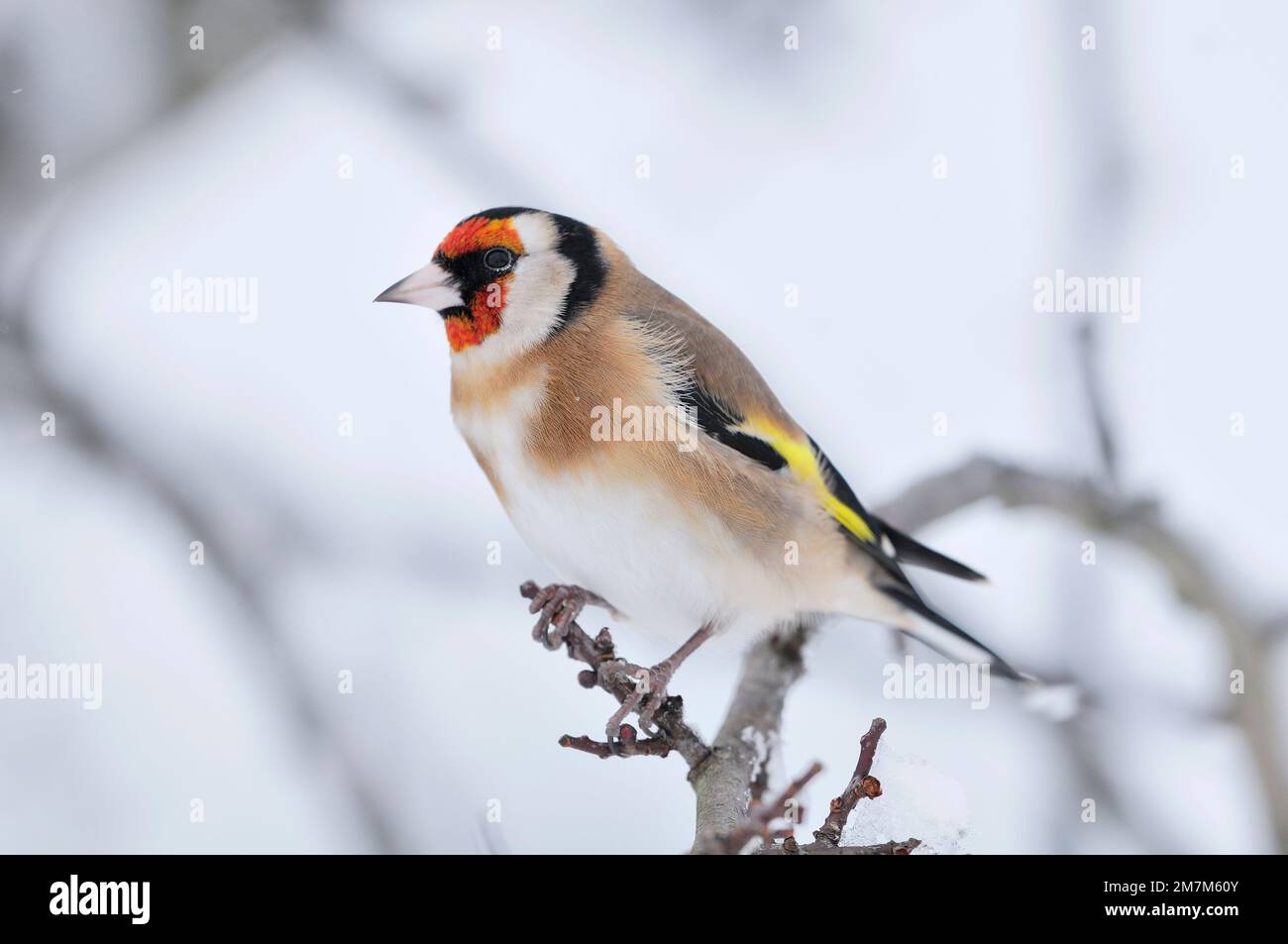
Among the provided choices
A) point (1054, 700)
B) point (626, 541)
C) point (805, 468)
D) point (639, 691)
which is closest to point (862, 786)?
point (639, 691)

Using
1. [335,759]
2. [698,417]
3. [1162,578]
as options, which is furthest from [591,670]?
[1162,578]

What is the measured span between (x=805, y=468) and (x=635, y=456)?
2.13 feet

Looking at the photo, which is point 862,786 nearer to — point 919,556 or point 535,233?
point 919,556

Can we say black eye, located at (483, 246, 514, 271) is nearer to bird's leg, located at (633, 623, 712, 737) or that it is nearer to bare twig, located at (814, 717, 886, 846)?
bird's leg, located at (633, 623, 712, 737)

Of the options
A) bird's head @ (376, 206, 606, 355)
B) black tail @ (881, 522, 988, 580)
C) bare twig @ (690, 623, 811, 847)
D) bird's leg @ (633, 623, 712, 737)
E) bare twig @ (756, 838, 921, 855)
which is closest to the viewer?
bare twig @ (756, 838, 921, 855)

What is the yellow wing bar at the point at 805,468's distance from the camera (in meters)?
3.43

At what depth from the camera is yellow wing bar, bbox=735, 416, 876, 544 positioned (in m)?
3.43

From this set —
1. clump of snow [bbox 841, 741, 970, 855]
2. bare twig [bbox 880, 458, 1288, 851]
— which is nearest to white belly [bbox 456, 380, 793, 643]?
bare twig [bbox 880, 458, 1288, 851]

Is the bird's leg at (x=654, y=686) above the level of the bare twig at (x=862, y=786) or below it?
above

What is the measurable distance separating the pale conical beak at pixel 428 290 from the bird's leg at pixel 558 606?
2.85 feet

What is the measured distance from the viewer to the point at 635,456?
3113 mm

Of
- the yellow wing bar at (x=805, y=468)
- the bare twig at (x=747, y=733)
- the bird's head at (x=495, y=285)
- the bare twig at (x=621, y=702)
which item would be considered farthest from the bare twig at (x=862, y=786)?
the bird's head at (x=495, y=285)

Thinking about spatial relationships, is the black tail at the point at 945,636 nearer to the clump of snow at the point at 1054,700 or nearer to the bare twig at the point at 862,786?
the clump of snow at the point at 1054,700

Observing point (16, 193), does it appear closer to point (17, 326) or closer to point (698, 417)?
point (17, 326)
